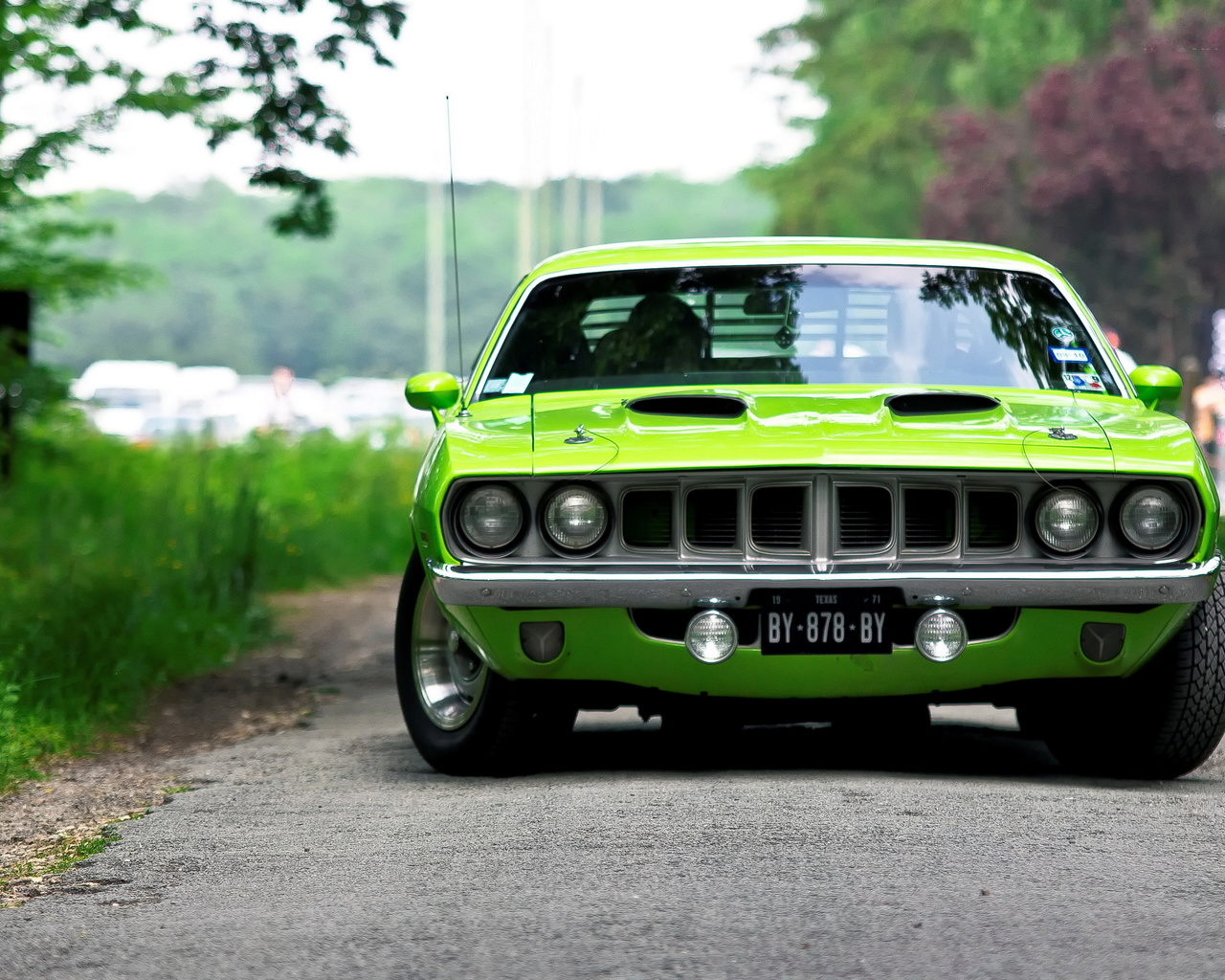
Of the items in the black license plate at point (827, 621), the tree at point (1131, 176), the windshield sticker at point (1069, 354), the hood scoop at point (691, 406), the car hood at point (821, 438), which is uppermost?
the tree at point (1131, 176)

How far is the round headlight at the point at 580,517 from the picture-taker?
5648mm

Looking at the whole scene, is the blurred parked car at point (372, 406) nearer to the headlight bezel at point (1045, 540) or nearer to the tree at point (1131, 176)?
the tree at point (1131, 176)

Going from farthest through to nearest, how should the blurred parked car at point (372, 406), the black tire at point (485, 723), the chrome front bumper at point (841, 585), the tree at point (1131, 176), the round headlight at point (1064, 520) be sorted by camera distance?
the blurred parked car at point (372, 406)
the tree at point (1131, 176)
the black tire at point (485, 723)
the round headlight at point (1064, 520)
the chrome front bumper at point (841, 585)

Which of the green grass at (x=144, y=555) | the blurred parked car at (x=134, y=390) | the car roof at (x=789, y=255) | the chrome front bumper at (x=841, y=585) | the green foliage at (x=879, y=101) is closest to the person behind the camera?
the chrome front bumper at (x=841, y=585)

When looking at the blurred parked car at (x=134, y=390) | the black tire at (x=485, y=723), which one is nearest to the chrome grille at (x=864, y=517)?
the black tire at (x=485, y=723)

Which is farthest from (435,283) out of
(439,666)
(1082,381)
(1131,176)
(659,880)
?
(659,880)

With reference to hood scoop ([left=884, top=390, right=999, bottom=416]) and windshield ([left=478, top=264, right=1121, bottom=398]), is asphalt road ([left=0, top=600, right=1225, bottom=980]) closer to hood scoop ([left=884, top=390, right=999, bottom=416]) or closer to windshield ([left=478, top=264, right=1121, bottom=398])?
hood scoop ([left=884, top=390, right=999, bottom=416])

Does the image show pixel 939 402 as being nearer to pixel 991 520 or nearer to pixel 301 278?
pixel 991 520

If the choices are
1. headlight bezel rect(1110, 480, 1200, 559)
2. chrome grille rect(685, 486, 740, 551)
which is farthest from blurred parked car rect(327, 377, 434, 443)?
headlight bezel rect(1110, 480, 1200, 559)

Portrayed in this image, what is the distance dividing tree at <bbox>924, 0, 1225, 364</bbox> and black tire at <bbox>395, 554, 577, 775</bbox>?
74.8ft

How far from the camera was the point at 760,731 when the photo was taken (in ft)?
24.8

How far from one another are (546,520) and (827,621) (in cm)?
83

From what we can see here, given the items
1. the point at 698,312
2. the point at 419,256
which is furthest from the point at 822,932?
the point at 419,256

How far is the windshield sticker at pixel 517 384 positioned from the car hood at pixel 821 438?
647mm
